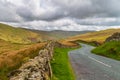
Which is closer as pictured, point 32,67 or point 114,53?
point 32,67

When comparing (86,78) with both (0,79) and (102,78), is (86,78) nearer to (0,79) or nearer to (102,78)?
(102,78)

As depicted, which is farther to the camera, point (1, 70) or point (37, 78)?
point (1, 70)

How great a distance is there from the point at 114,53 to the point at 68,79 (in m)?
31.4

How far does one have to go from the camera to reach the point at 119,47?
53.6 m

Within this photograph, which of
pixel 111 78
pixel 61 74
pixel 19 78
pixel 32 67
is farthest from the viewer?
pixel 61 74

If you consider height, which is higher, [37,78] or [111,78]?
[37,78]

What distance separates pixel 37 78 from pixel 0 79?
23.6ft

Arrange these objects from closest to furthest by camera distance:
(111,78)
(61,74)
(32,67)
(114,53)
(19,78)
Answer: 1. (19,78)
2. (32,67)
3. (111,78)
4. (61,74)
5. (114,53)

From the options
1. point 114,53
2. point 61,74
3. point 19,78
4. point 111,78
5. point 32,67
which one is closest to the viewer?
point 19,78

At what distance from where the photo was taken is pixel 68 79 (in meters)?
23.0

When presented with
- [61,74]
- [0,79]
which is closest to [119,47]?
[61,74]

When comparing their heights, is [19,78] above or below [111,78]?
above

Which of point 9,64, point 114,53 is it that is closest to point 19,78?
point 9,64

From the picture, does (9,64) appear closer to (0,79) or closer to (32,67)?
(0,79)
